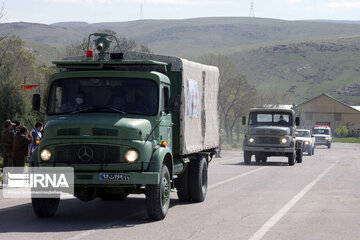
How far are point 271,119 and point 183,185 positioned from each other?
18.5m

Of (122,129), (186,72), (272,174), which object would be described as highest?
(186,72)

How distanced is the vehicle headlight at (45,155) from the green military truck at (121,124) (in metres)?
0.02

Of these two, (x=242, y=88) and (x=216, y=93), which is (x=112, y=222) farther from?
(x=242, y=88)

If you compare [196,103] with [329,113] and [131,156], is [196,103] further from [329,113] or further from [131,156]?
[329,113]

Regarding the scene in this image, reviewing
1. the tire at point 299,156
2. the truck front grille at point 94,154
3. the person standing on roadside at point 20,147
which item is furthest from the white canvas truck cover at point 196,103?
the tire at point 299,156

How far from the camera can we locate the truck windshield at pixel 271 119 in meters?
32.2

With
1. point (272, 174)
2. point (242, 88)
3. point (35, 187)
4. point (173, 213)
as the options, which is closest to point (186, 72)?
point (173, 213)

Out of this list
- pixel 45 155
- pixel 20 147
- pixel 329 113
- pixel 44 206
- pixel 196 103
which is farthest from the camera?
pixel 329 113

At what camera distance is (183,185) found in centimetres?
1443

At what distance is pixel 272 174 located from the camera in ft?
81.0

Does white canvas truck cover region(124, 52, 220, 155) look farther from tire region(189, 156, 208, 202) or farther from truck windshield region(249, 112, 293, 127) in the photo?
truck windshield region(249, 112, 293, 127)

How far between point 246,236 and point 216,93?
293 inches

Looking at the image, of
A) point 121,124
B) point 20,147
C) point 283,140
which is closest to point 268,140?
point 283,140

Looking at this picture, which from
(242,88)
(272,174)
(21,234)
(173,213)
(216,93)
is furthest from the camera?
(242,88)
